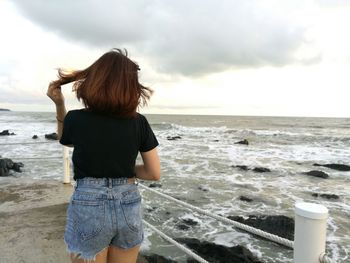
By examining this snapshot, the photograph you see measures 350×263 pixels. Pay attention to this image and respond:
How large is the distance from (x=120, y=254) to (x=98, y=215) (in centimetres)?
31

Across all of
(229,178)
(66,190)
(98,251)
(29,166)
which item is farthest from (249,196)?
(98,251)

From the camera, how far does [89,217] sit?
5.81 feet

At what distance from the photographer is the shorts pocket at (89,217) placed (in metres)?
1.77

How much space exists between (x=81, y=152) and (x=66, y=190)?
490 cm

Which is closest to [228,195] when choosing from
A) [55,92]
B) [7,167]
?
[7,167]

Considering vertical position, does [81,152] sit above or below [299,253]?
above

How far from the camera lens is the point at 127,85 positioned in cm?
173

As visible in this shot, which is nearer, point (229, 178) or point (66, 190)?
point (66, 190)

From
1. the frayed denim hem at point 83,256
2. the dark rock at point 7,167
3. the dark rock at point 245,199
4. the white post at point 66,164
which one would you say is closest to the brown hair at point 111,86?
the frayed denim hem at point 83,256

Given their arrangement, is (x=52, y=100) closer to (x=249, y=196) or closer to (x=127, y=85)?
(x=127, y=85)

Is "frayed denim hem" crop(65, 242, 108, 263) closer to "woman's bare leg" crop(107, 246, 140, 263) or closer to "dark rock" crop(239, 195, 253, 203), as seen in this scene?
"woman's bare leg" crop(107, 246, 140, 263)

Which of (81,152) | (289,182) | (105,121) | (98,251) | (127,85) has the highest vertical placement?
(127,85)

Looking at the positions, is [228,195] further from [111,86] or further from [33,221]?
[111,86]

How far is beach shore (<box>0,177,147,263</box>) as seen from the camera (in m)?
3.90
